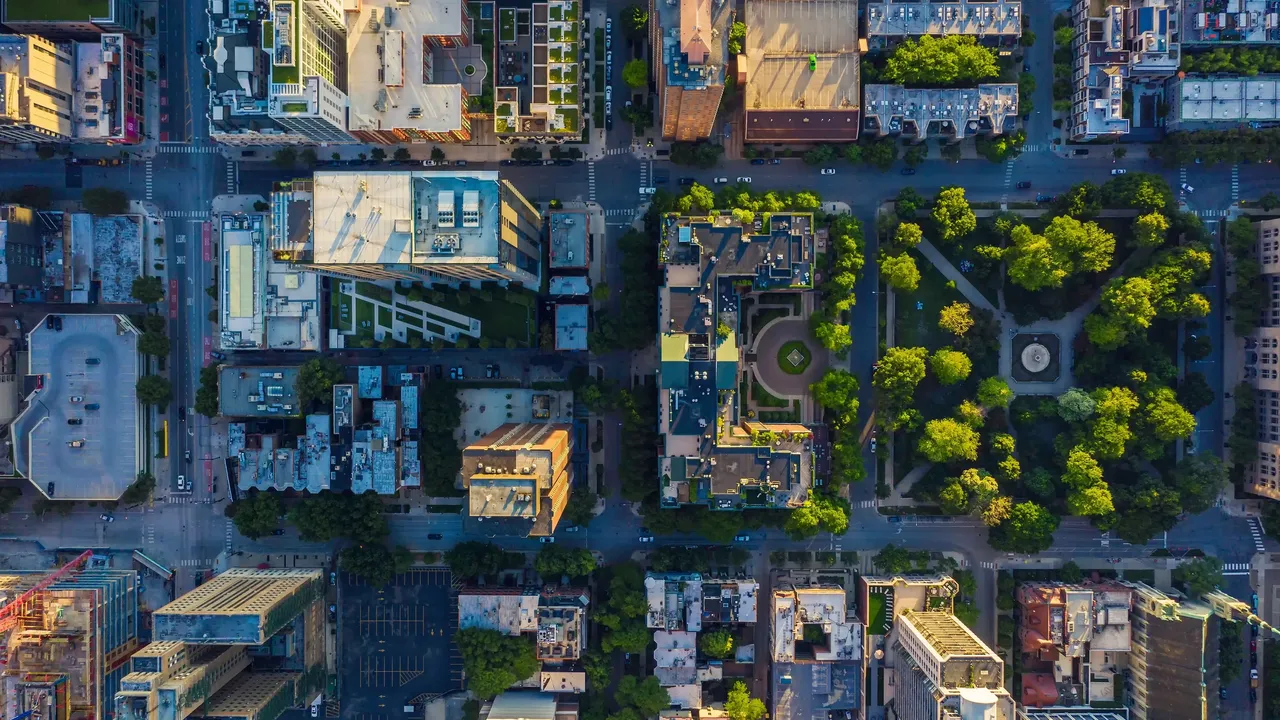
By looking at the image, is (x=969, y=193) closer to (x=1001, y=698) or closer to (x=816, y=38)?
(x=816, y=38)

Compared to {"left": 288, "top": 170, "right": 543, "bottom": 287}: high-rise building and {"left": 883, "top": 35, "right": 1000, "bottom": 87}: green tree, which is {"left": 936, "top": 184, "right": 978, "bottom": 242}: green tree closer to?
{"left": 883, "top": 35, "right": 1000, "bottom": 87}: green tree

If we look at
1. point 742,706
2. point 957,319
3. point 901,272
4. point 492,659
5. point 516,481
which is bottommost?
point 742,706

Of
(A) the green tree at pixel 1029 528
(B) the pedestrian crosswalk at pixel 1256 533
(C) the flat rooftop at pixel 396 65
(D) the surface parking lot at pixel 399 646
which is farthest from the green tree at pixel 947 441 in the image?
(C) the flat rooftop at pixel 396 65

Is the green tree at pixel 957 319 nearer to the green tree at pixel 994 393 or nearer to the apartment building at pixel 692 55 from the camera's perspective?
the green tree at pixel 994 393

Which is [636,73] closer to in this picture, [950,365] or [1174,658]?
[950,365]

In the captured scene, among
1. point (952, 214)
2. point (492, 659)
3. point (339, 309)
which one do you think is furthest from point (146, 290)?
point (952, 214)

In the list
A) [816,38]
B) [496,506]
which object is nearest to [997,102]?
[816,38]

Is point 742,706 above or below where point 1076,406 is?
below
